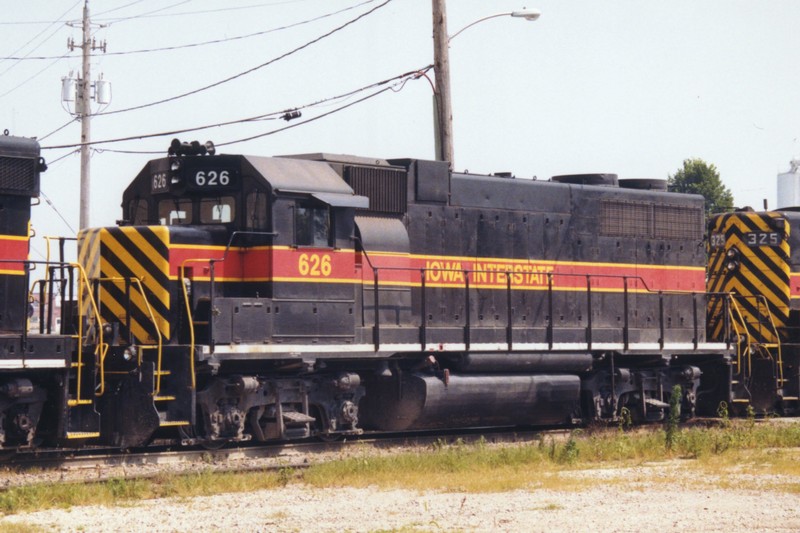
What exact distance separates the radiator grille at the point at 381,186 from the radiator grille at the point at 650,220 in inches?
162

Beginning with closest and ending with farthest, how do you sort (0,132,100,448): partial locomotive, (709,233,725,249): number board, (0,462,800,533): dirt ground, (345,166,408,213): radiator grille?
(0,462,800,533): dirt ground, (0,132,100,448): partial locomotive, (345,166,408,213): radiator grille, (709,233,725,249): number board

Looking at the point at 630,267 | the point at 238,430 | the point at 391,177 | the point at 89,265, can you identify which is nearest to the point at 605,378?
the point at 630,267

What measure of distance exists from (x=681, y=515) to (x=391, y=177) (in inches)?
301

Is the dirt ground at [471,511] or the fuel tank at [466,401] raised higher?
the fuel tank at [466,401]

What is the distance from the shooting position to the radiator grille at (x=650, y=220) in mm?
19500

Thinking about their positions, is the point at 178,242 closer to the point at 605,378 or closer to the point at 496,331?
the point at 496,331

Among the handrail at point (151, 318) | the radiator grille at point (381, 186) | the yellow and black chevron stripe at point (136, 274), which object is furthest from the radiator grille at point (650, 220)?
the handrail at point (151, 318)

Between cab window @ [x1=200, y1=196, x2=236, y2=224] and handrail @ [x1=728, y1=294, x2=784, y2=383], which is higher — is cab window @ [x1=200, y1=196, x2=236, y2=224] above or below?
above

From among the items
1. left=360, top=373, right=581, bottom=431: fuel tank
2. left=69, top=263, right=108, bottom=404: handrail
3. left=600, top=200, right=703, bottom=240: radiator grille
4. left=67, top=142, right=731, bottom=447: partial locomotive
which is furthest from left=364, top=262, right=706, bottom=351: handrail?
left=69, top=263, right=108, bottom=404: handrail

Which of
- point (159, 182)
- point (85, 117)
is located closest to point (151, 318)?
point (159, 182)

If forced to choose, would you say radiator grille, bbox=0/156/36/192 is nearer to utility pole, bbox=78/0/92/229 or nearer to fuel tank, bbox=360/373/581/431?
fuel tank, bbox=360/373/581/431

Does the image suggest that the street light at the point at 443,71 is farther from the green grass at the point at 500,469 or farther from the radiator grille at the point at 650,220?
the green grass at the point at 500,469

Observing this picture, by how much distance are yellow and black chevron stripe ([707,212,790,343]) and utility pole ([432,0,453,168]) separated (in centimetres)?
563

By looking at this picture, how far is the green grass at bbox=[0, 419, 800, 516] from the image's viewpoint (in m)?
11.8
